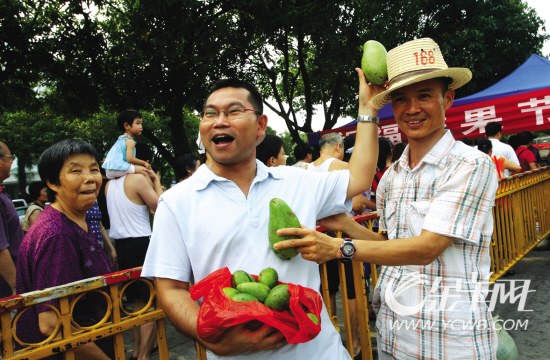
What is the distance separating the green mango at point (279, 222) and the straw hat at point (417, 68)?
83 centimetres

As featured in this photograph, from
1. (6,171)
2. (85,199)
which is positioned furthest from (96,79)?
(85,199)

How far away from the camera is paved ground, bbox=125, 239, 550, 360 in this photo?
383 cm

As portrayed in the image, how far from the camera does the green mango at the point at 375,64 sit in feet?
7.20

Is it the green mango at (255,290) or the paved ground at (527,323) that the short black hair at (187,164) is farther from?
the green mango at (255,290)

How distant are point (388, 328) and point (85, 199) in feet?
5.45

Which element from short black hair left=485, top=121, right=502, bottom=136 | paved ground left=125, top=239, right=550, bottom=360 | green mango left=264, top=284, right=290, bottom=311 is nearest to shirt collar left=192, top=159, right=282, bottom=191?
green mango left=264, top=284, right=290, bottom=311

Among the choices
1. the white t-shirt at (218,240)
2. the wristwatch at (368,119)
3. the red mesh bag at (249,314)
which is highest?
the wristwatch at (368,119)

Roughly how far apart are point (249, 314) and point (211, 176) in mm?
630

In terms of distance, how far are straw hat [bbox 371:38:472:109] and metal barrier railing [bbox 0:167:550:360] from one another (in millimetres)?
1253

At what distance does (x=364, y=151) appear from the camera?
81.6 inches

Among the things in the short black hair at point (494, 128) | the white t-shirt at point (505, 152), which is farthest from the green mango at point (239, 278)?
the short black hair at point (494, 128)

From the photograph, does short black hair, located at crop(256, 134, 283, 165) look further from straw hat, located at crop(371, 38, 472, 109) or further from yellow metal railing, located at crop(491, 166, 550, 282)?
yellow metal railing, located at crop(491, 166, 550, 282)

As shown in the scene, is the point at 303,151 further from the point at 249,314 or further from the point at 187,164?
the point at 249,314

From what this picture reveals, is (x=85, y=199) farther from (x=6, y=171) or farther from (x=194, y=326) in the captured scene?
(x=6, y=171)
